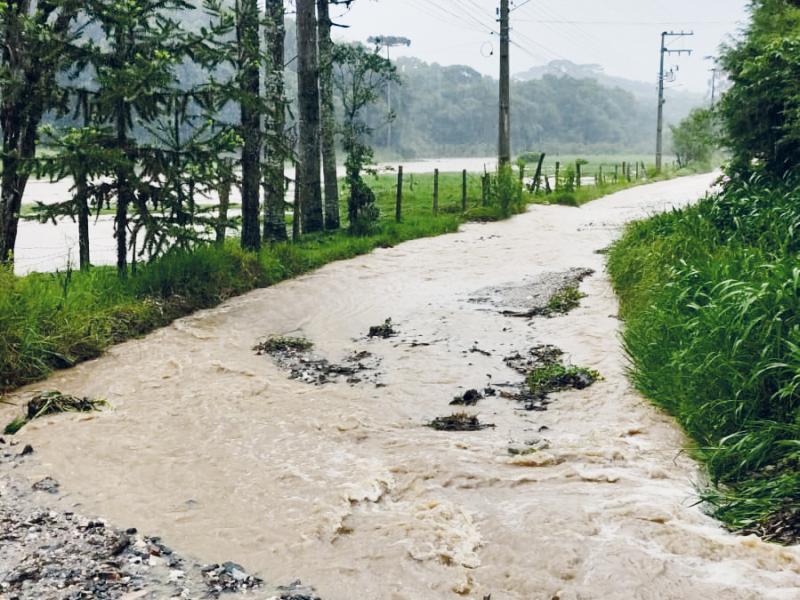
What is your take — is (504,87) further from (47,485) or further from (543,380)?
(47,485)

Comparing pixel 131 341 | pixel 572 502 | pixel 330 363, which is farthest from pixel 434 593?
pixel 131 341

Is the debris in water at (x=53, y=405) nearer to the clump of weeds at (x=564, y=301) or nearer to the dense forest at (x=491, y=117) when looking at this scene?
the clump of weeds at (x=564, y=301)

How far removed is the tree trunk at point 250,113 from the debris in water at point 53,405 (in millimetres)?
5674

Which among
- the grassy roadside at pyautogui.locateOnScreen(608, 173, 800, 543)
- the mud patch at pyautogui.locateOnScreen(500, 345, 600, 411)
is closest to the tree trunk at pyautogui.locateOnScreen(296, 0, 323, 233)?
the mud patch at pyautogui.locateOnScreen(500, 345, 600, 411)

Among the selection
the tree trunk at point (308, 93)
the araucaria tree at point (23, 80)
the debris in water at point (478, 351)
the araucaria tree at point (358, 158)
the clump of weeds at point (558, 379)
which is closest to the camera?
the clump of weeds at point (558, 379)

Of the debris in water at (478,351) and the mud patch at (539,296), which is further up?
the mud patch at (539,296)

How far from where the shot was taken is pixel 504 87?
27359 mm

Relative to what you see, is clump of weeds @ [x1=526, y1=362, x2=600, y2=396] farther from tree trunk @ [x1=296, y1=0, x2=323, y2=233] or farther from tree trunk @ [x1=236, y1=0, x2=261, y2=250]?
tree trunk @ [x1=296, y1=0, x2=323, y2=233]

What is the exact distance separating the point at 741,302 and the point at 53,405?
6.09 meters

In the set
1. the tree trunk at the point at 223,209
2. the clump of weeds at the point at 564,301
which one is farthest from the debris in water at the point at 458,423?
the tree trunk at the point at 223,209

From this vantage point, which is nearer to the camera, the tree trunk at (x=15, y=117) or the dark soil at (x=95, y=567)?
the dark soil at (x=95, y=567)

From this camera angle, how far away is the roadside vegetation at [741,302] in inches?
211

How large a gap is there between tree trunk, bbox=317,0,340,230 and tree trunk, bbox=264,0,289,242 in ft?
8.65

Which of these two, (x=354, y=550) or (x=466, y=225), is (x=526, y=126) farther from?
Result: (x=354, y=550)
